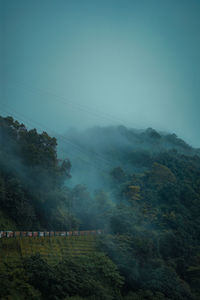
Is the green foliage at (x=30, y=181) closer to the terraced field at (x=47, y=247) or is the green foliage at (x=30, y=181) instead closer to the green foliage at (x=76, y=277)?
the terraced field at (x=47, y=247)

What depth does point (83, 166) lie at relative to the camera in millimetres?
40969

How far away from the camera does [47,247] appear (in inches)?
696

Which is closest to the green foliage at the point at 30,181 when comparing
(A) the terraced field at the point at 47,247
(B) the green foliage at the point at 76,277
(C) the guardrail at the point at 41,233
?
(C) the guardrail at the point at 41,233

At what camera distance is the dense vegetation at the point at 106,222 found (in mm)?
14773

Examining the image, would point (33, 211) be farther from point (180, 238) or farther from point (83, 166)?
point (83, 166)

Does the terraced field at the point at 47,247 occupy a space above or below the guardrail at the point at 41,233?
below

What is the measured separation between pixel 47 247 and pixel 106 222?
597 centimetres

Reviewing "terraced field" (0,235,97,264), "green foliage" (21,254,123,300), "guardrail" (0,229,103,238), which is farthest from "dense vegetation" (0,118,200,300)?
"guardrail" (0,229,103,238)

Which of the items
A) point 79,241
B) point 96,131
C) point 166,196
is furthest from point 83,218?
point 96,131

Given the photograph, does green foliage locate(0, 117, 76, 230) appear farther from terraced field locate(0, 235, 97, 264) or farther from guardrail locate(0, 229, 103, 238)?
terraced field locate(0, 235, 97, 264)

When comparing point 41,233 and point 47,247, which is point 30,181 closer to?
point 41,233

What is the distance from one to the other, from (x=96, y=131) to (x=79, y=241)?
43.9 metres

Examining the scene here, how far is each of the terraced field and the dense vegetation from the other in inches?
34.5

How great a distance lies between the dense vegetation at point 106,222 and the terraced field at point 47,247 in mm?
877
